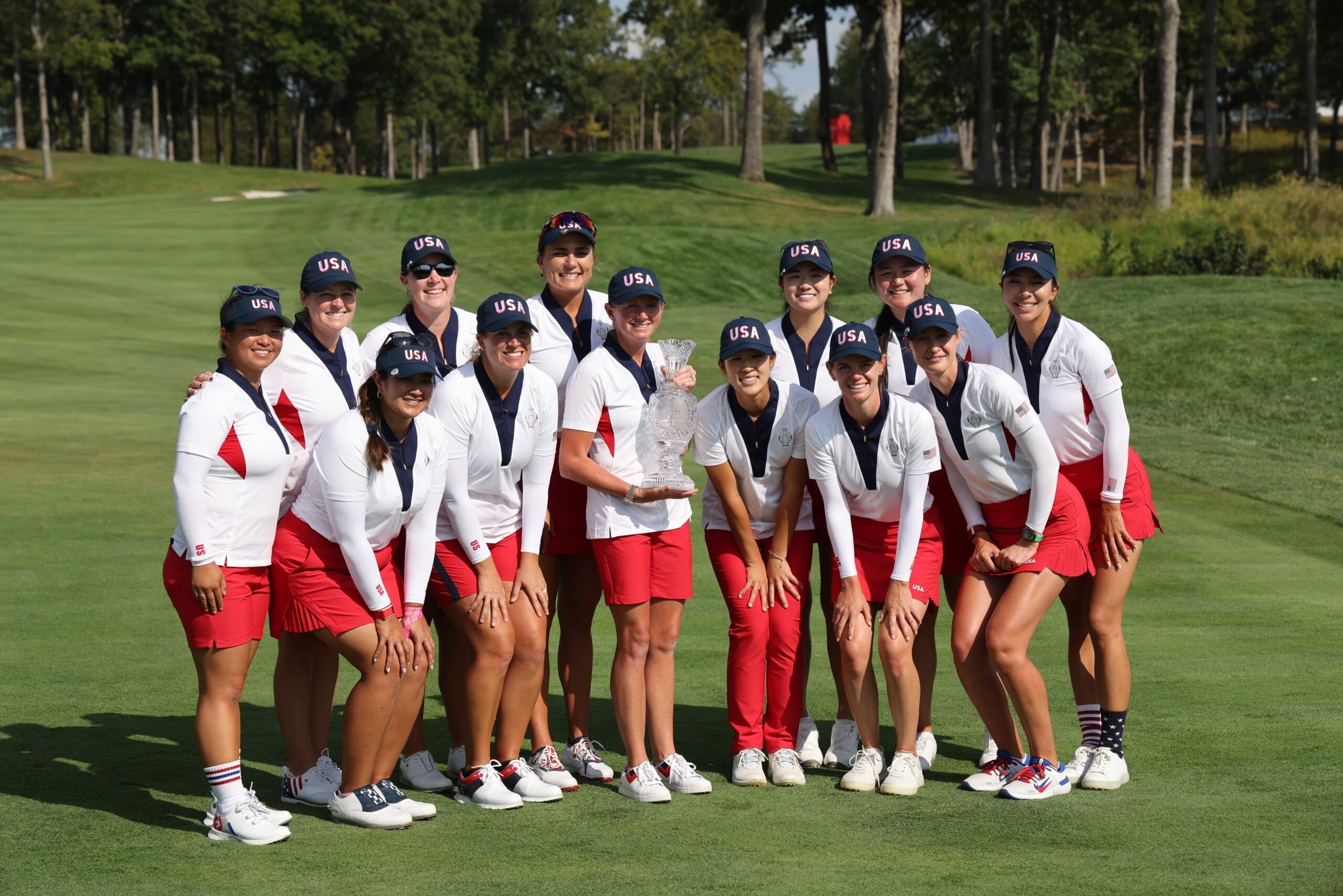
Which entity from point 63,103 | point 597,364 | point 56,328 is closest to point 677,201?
point 56,328

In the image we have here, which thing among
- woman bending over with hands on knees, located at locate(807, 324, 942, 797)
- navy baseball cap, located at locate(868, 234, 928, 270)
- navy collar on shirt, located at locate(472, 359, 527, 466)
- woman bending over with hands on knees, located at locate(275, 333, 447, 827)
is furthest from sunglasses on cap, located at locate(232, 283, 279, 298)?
navy baseball cap, located at locate(868, 234, 928, 270)

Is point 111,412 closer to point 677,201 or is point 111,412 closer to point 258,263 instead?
point 258,263

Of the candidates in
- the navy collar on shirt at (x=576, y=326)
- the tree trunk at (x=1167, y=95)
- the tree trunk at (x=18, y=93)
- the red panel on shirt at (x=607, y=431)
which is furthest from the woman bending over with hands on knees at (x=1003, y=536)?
the tree trunk at (x=18, y=93)

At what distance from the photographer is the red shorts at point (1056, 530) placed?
5.52m

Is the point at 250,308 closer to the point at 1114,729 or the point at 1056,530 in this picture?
the point at 1056,530

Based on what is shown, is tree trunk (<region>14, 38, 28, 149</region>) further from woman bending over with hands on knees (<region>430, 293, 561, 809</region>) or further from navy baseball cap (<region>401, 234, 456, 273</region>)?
woman bending over with hands on knees (<region>430, 293, 561, 809</region>)

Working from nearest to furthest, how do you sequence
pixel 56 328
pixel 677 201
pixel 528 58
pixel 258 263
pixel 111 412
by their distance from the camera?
pixel 111 412
pixel 56 328
pixel 258 263
pixel 677 201
pixel 528 58

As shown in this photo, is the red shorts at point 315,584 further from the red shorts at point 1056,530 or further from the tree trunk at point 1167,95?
the tree trunk at point 1167,95

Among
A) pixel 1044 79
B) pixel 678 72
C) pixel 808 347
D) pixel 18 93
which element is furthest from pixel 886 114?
pixel 18 93

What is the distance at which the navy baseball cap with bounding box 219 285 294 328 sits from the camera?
4922mm

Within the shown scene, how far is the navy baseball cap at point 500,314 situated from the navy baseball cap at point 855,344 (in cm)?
137

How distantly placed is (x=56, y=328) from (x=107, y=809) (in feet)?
62.8

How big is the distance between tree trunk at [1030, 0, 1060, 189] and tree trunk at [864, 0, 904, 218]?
14.3 m

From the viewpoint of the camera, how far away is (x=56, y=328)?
859 inches
